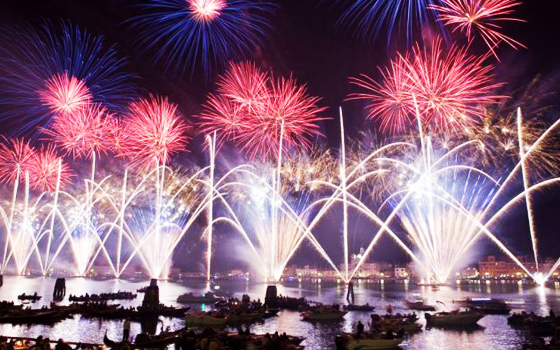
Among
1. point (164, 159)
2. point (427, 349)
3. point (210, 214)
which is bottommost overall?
point (427, 349)

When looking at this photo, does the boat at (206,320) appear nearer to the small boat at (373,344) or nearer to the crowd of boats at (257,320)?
the crowd of boats at (257,320)

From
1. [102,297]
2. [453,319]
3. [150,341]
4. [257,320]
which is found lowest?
[257,320]

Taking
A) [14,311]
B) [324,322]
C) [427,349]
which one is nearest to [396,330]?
[427,349]

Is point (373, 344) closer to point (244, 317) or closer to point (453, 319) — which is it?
point (453, 319)

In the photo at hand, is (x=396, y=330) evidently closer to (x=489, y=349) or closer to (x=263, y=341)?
(x=489, y=349)

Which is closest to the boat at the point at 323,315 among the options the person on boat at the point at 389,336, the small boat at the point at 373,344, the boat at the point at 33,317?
the person on boat at the point at 389,336

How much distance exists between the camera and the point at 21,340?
31.8m

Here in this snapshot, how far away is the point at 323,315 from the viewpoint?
54.6 meters

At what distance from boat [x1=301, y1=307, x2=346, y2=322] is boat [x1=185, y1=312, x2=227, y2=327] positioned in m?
10.6

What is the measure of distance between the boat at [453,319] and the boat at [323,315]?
9.98 metres

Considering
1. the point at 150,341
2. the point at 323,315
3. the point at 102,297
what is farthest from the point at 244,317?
the point at 102,297

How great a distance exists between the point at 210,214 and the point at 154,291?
1607cm

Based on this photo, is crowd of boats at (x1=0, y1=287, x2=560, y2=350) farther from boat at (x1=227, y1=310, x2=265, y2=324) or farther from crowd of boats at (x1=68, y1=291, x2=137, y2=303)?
crowd of boats at (x1=68, y1=291, x2=137, y2=303)

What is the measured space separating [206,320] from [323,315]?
1383cm
